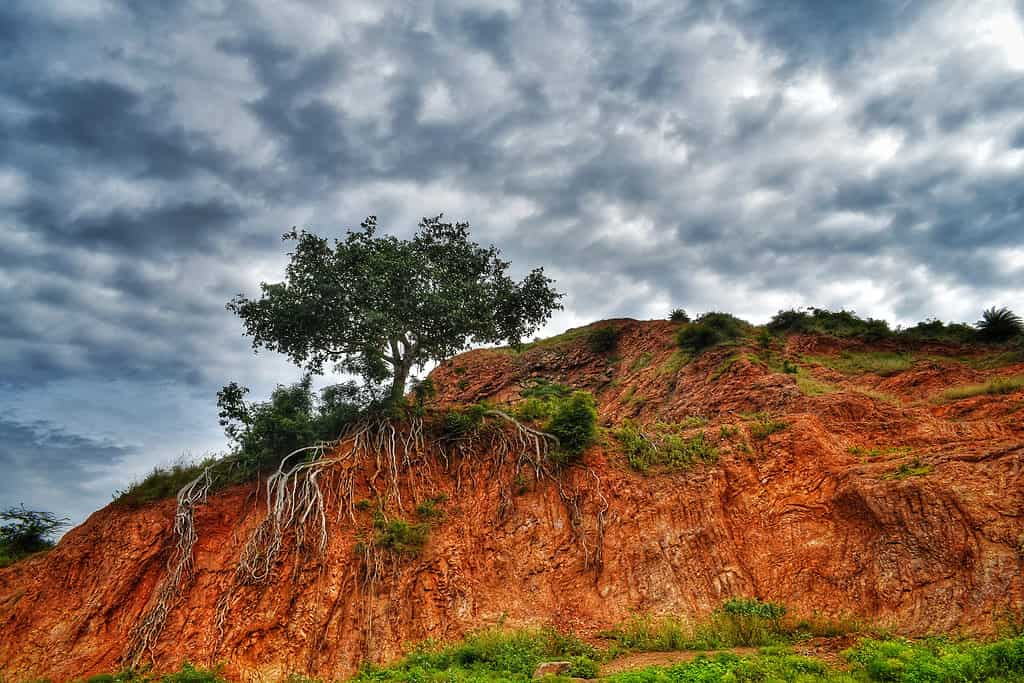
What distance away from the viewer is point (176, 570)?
12406mm

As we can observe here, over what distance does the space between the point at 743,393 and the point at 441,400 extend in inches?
588

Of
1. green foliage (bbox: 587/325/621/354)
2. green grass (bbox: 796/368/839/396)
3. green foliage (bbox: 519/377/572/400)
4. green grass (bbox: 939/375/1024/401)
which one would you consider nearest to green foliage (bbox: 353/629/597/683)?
green grass (bbox: 796/368/839/396)

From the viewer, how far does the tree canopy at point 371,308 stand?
16000 mm

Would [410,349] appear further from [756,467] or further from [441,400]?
[441,400]

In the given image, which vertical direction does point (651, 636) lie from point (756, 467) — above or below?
below

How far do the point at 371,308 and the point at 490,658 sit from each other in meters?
9.20

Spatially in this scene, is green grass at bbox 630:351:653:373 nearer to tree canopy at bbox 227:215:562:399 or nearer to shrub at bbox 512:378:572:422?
shrub at bbox 512:378:572:422

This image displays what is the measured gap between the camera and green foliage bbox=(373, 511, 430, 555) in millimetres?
12617

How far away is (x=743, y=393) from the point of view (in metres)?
17.8

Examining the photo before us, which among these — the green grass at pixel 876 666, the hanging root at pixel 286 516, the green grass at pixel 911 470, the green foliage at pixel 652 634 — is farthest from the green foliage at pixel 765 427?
the hanging root at pixel 286 516

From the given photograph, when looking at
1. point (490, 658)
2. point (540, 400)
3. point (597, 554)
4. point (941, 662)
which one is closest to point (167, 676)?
point (490, 658)

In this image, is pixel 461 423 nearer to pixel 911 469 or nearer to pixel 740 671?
pixel 740 671

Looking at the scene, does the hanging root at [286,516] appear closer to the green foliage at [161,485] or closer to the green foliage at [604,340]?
the green foliage at [161,485]

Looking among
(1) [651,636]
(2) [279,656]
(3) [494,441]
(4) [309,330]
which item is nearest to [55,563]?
(2) [279,656]
